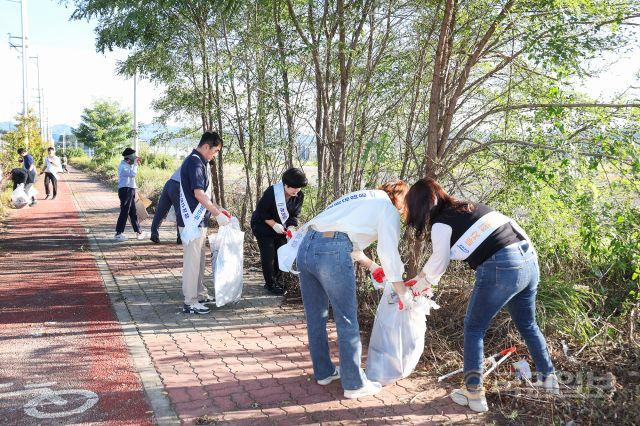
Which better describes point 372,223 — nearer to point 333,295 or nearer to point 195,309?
point 333,295

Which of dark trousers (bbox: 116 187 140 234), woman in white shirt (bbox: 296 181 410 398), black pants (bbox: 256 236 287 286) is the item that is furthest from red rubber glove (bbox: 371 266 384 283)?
dark trousers (bbox: 116 187 140 234)

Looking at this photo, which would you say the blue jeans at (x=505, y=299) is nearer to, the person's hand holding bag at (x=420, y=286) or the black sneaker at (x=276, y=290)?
the person's hand holding bag at (x=420, y=286)

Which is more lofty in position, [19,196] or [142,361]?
[19,196]

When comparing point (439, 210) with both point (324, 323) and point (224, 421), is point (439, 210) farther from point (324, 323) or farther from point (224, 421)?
point (224, 421)

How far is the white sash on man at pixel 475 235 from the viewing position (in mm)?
3381

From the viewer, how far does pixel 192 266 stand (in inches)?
224

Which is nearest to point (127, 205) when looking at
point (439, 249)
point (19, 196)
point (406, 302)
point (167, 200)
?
point (167, 200)

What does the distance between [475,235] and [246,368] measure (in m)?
2.19

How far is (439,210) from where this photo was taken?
3.50 metres

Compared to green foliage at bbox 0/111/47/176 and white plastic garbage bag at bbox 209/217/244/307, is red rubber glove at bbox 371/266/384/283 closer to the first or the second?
white plastic garbage bag at bbox 209/217/244/307

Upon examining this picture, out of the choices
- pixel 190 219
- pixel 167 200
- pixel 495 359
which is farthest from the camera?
pixel 167 200

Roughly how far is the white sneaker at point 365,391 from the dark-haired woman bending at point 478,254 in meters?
0.67

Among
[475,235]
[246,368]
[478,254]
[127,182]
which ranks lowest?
[246,368]

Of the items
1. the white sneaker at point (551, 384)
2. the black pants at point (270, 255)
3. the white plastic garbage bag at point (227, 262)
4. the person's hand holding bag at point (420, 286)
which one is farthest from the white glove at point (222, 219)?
the white sneaker at point (551, 384)
